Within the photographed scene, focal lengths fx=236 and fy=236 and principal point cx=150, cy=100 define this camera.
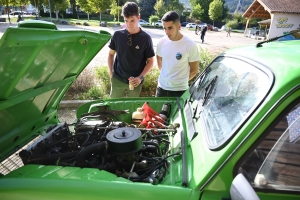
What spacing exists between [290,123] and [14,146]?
2.42 metres

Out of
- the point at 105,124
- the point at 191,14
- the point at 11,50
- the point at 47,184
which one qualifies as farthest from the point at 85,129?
the point at 191,14

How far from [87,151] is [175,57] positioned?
2165 millimetres

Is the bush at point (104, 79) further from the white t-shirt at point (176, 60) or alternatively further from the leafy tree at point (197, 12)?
the leafy tree at point (197, 12)

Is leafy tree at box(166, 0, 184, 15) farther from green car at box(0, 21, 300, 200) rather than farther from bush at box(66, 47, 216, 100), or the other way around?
green car at box(0, 21, 300, 200)

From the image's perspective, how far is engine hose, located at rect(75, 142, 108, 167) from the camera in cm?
192

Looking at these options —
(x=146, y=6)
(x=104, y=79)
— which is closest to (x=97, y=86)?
(x=104, y=79)

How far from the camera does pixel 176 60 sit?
361 centimetres

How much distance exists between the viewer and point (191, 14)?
6650 cm

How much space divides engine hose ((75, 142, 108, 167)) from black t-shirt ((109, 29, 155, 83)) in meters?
2.17

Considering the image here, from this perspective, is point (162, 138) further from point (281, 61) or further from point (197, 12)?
point (197, 12)

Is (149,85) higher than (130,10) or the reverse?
the reverse

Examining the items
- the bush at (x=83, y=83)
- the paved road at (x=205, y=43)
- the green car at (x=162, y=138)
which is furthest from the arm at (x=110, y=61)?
the paved road at (x=205, y=43)

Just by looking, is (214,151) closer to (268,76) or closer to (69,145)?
(268,76)

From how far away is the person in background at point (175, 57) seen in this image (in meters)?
3.51
